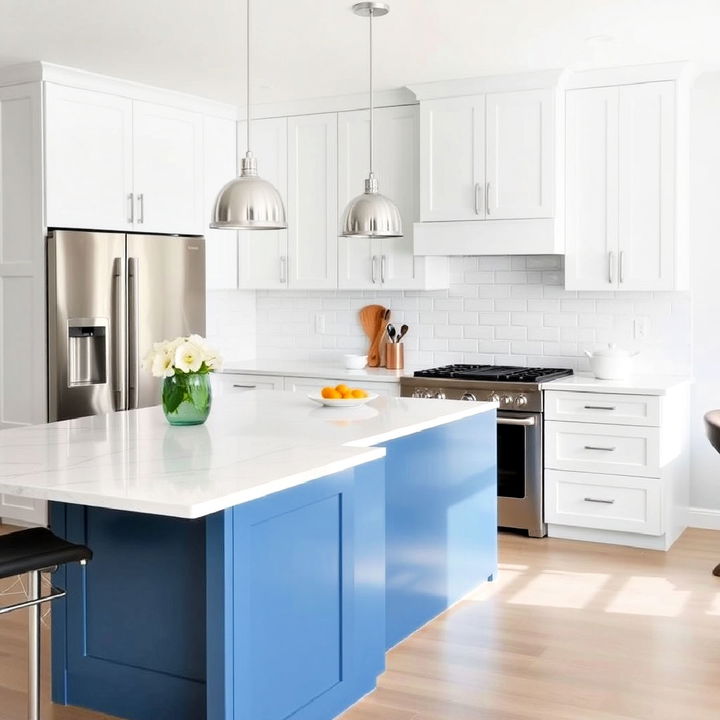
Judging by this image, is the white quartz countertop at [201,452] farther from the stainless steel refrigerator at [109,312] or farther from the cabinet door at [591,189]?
the cabinet door at [591,189]

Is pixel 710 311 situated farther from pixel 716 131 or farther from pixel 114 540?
pixel 114 540

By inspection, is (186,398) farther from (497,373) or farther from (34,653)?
(497,373)

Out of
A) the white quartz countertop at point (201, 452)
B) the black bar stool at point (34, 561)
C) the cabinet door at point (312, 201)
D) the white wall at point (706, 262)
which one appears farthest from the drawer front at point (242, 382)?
the black bar stool at point (34, 561)

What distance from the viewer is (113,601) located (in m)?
3.21

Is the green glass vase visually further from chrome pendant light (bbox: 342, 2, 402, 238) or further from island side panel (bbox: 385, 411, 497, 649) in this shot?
chrome pendant light (bbox: 342, 2, 402, 238)

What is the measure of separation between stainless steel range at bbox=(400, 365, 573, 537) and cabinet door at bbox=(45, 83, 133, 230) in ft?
6.86

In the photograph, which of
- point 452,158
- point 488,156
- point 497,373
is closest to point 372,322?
point 497,373

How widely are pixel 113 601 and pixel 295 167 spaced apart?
3.91m

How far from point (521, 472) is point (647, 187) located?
1694mm

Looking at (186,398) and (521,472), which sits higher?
(186,398)

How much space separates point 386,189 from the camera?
625cm

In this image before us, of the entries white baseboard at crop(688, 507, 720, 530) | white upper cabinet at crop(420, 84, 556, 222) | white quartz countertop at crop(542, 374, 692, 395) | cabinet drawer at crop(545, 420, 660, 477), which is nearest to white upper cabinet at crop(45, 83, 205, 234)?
white upper cabinet at crop(420, 84, 556, 222)

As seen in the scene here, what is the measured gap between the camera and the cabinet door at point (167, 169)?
589 cm

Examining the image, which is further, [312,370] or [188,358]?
[312,370]
